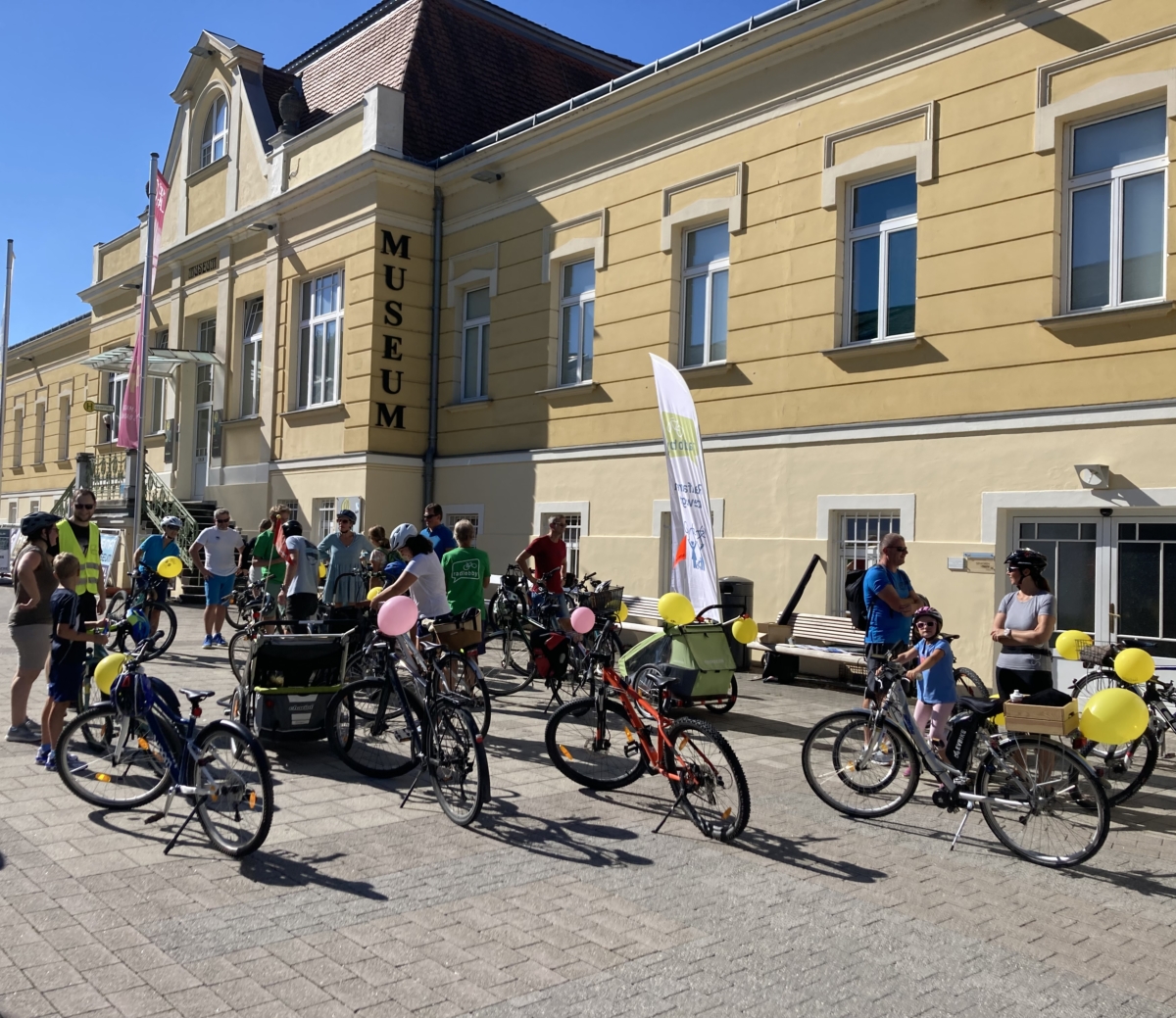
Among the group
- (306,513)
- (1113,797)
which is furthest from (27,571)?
(306,513)

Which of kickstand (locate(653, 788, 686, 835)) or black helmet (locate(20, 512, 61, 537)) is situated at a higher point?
black helmet (locate(20, 512, 61, 537))

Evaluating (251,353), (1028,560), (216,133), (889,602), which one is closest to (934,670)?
(1028,560)

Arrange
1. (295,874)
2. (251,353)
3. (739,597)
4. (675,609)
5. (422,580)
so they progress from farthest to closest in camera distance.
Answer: (251,353)
(739,597)
(675,609)
(422,580)
(295,874)

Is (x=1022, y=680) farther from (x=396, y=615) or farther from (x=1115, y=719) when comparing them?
(x=396, y=615)

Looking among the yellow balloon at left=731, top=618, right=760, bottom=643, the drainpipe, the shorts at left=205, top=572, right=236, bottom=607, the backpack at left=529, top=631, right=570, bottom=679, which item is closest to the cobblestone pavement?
the yellow balloon at left=731, top=618, right=760, bottom=643

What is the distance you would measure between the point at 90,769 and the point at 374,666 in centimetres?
311

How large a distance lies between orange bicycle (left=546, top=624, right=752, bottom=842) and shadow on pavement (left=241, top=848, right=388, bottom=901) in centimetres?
192

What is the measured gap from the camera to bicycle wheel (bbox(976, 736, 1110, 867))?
5898 millimetres

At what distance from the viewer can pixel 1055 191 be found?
11.0 m

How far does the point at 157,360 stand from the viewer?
23594mm

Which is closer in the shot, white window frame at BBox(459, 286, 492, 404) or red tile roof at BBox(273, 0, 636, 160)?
white window frame at BBox(459, 286, 492, 404)

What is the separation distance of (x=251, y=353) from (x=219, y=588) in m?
9.86

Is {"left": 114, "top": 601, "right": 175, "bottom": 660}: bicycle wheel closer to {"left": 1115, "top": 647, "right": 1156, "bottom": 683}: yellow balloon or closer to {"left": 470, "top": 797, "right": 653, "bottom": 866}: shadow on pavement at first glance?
{"left": 470, "top": 797, "right": 653, "bottom": 866}: shadow on pavement

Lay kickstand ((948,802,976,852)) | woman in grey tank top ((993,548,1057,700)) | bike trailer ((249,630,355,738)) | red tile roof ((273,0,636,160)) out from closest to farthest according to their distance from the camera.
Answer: kickstand ((948,802,976,852)) → woman in grey tank top ((993,548,1057,700)) → bike trailer ((249,630,355,738)) → red tile roof ((273,0,636,160))
